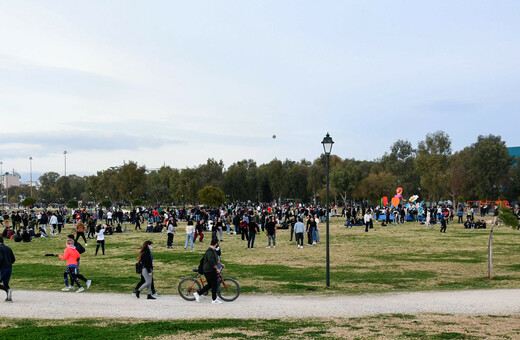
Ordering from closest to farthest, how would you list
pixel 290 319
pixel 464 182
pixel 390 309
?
pixel 290 319 < pixel 390 309 < pixel 464 182

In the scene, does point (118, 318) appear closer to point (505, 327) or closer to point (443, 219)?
point (505, 327)

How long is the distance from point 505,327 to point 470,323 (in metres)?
0.65

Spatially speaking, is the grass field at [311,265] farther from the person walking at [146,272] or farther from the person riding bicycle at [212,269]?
the person riding bicycle at [212,269]

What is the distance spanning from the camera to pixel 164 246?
2812 cm

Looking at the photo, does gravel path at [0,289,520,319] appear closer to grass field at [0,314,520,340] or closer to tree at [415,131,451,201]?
grass field at [0,314,520,340]

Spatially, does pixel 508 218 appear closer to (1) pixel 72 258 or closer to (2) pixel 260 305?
(2) pixel 260 305

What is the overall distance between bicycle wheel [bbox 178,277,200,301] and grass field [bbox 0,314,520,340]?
2.79m

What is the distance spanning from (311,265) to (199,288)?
7.36m

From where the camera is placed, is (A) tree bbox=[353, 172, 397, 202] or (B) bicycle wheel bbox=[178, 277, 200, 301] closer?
(B) bicycle wheel bbox=[178, 277, 200, 301]

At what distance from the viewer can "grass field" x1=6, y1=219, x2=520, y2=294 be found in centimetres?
1555

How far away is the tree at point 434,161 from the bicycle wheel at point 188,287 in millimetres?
67883

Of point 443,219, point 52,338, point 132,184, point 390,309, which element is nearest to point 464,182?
point 443,219

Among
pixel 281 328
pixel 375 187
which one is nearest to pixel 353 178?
pixel 375 187

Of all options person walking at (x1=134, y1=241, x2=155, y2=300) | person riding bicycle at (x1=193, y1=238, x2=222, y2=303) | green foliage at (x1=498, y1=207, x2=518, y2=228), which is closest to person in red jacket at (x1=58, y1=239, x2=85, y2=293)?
person walking at (x1=134, y1=241, x2=155, y2=300)
